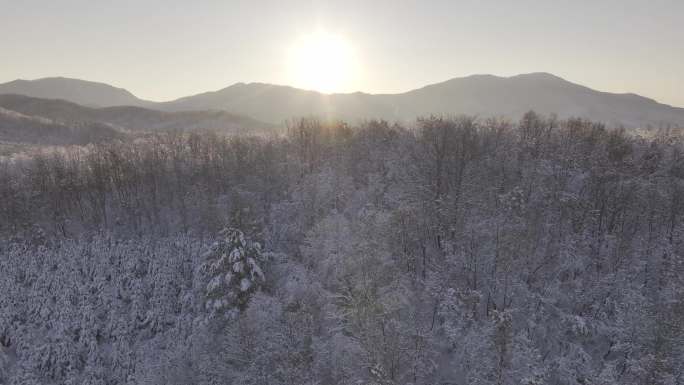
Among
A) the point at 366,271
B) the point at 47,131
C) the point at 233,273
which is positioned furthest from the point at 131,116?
the point at 366,271

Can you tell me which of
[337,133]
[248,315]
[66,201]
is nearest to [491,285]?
[248,315]

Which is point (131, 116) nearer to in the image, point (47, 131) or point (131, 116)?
point (131, 116)

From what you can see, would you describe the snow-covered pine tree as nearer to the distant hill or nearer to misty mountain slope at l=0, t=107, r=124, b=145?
misty mountain slope at l=0, t=107, r=124, b=145

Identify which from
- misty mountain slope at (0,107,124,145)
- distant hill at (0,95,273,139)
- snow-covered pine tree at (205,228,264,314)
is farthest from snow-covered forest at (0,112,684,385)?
distant hill at (0,95,273,139)

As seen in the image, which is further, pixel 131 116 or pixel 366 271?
pixel 131 116

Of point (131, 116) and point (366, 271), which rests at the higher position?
point (131, 116)

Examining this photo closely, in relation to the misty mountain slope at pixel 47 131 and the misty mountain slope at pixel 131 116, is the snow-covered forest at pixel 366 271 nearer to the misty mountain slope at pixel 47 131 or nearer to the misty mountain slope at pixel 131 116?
the misty mountain slope at pixel 47 131
